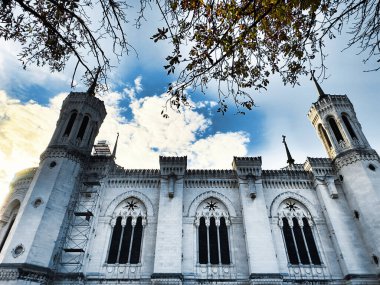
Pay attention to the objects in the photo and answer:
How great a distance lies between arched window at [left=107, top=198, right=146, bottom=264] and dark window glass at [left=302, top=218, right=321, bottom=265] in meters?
9.88

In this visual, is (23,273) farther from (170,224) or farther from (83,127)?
(83,127)

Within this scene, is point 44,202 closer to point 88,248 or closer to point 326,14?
point 88,248

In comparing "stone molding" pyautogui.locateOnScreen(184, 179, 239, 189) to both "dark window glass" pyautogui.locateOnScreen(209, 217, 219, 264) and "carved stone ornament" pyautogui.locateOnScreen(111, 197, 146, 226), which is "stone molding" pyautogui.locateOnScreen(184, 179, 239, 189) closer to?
"dark window glass" pyautogui.locateOnScreen(209, 217, 219, 264)

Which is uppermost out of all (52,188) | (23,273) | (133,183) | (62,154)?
(62,154)

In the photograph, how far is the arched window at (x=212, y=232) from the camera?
50.8 feet

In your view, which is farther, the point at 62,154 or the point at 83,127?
the point at 83,127

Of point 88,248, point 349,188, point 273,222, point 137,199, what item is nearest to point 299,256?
point 273,222

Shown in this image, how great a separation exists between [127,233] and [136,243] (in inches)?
34.6

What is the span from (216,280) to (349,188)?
9944mm

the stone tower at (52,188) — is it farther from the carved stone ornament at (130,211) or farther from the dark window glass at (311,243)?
the dark window glass at (311,243)

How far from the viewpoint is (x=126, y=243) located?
1591cm

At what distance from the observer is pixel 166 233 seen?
15.4 meters

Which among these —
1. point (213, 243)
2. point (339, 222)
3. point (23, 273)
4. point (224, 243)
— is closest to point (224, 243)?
point (224, 243)

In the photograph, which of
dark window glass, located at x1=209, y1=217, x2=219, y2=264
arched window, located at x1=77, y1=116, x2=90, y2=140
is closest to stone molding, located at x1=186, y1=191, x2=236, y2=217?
dark window glass, located at x1=209, y1=217, x2=219, y2=264
